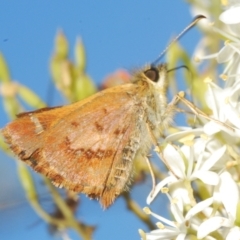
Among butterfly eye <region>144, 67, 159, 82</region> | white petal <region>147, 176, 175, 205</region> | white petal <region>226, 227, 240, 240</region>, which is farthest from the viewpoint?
butterfly eye <region>144, 67, 159, 82</region>

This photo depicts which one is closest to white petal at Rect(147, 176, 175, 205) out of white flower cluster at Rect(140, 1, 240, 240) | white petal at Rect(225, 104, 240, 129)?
white flower cluster at Rect(140, 1, 240, 240)

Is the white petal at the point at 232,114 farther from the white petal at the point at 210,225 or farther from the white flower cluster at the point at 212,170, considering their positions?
the white petal at the point at 210,225

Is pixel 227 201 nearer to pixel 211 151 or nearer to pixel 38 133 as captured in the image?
pixel 211 151

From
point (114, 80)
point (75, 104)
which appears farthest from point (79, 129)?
point (114, 80)

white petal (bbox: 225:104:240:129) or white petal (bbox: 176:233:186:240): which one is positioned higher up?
white petal (bbox: 225:104:240:129)

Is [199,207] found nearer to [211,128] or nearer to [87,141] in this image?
[211,128]

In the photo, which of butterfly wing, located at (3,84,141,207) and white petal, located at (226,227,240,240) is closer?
white petal, located at (226,227,240,240)

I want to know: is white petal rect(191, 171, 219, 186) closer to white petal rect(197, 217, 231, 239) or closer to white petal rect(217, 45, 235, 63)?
white petal rect(197, 217, 231, 239)
